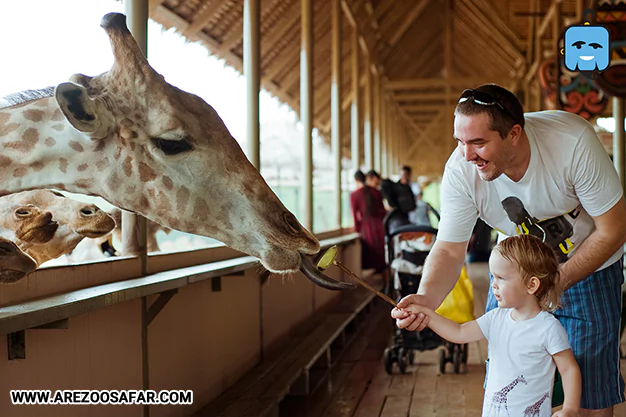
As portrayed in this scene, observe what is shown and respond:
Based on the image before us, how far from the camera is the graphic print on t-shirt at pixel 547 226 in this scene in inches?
103

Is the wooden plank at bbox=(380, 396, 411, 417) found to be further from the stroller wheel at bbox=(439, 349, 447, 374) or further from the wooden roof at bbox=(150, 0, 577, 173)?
the wooden roof at bbox=(150, 0, 577, 173)

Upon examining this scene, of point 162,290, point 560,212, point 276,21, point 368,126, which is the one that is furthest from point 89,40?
point 368,126

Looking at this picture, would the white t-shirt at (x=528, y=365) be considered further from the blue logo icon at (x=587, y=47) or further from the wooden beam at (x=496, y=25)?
the wooden beam at (x=496, y=25)

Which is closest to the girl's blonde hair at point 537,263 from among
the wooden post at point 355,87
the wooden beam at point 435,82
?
the wooden post at point 355,87

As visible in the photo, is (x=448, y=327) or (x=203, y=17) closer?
(x=448, y=327)

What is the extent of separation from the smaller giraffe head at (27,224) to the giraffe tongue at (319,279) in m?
0.86

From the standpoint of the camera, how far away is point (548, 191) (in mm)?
2551

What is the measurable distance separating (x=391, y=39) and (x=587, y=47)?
11.2 m

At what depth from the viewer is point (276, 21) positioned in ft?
33.3

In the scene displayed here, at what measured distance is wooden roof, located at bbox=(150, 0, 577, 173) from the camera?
739cm

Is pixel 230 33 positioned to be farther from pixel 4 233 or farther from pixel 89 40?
pixel 4 233

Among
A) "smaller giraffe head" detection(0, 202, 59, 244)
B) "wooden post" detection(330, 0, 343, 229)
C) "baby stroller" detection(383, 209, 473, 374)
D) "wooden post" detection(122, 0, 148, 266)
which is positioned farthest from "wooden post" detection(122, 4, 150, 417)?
"wooden post" detection(330, 0, 343, 229)

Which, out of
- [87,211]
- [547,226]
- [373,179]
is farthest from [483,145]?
[373,179]

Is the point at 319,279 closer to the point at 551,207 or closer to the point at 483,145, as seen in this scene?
the point at 483,145
